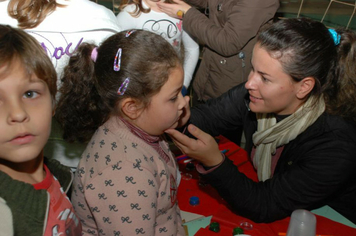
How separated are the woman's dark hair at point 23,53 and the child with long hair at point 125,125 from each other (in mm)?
234

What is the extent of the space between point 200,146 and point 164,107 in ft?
0.72

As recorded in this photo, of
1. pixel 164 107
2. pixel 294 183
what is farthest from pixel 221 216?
pixel 164 107

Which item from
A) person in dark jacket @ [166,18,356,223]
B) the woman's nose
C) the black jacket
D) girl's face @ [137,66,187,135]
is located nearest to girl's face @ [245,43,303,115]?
person in dark jacket @ [166,18,356,223]

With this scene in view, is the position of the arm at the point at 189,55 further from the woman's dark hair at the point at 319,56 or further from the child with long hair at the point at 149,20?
the woman's dark hair at the point at 319,56

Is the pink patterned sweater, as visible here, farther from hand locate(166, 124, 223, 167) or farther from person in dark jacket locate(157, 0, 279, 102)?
person in dark jacket locate(157, 0, 279, 102)

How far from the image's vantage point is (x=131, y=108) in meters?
1.08

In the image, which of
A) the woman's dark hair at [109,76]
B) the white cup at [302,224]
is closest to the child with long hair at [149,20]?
the woman's dark hair at [109,76]

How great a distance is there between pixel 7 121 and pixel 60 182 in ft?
1.07

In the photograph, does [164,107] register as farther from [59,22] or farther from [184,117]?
[59,22]

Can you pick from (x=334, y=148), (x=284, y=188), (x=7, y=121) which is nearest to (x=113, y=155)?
(x=7, y=121)

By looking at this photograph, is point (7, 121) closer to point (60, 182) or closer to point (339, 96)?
point (60, 182)

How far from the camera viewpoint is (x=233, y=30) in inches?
68.1

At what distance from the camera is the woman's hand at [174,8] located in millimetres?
1721

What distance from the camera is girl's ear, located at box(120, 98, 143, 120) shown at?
1.07 meters
